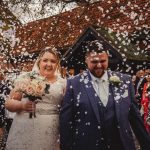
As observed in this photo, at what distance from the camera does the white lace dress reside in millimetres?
6461

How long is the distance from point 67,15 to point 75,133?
19899mm

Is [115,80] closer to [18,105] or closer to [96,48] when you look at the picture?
[96,48]

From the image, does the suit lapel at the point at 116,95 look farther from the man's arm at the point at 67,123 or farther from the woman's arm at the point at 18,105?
the woman's arm at the point at 18,105

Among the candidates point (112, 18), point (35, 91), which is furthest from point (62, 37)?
point (35, 91)

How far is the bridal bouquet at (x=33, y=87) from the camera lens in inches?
247

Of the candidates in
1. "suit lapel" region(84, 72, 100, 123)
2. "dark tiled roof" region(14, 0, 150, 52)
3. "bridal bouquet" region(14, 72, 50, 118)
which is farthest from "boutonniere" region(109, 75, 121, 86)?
"dark tiled roof" region(14, 0, 150, 52)

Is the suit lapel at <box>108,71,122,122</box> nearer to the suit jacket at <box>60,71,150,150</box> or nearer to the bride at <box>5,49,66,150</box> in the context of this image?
the suit jacket at <box>60,71,150,150</box>

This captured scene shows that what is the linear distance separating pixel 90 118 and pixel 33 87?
122cm

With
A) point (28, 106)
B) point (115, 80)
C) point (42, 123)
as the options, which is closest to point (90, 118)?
point (115, 80)

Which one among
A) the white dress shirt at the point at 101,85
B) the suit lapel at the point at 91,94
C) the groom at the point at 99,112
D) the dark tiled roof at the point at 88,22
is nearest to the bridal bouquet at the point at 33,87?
the groom at the point at 99,112

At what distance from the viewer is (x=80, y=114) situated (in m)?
5.39

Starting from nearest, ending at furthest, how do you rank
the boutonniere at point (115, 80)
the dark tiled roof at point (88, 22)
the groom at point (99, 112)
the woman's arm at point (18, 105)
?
the groom at point (99, 112), the boutonniere at point (115, 80), the woman's arm at point (18, 105), the dark tiled roof at point (88, 22)

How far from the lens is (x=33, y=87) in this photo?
6.30m

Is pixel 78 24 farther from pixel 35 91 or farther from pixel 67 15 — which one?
pixel 35 91
